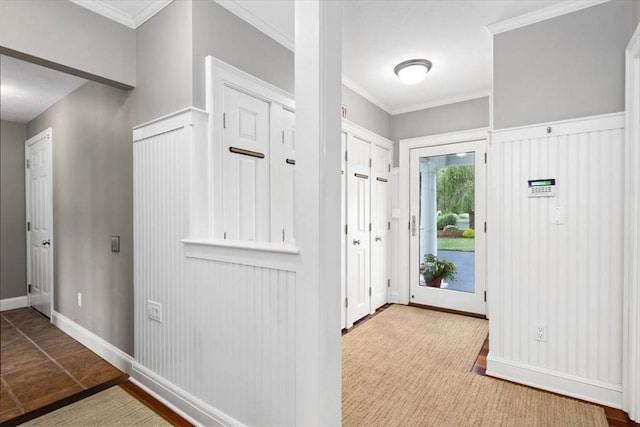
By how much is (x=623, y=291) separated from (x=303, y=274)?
2.12m

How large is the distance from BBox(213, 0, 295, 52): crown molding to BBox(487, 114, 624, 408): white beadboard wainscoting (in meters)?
1.85

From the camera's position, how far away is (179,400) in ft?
6.57

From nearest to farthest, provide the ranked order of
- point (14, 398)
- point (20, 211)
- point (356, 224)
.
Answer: point (14, 398) < point (356, 224) < point (20, 211)

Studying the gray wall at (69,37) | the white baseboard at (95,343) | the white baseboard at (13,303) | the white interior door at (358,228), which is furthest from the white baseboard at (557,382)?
the white baseboard at (13,303)

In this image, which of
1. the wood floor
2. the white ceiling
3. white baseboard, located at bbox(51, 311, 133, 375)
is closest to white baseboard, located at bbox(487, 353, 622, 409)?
the wood floor

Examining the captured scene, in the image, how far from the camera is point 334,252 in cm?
143

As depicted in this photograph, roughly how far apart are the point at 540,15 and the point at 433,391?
281 cm

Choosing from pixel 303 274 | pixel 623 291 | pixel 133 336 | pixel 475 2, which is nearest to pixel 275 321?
pixel 303 274

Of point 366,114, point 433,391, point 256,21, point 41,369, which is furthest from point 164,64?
point 433,391

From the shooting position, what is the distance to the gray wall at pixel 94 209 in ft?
8.18

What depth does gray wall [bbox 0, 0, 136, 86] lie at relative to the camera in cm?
183

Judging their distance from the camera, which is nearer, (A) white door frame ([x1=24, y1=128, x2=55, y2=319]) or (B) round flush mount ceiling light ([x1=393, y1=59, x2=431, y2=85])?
(B) round flush mount ceiling light ([x1=393, y1=59, x2=431, y2=85])

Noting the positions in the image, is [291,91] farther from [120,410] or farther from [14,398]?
[14,398]

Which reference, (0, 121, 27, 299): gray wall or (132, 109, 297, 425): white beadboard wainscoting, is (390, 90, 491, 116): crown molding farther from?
(0, 121, 27, 299): gray wall
